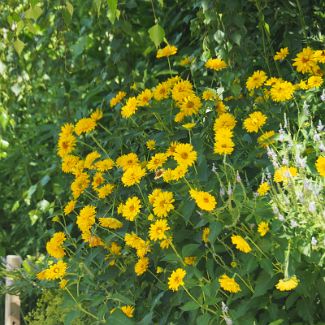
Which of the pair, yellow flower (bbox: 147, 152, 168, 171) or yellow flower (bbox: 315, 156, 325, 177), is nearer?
yellow flower (bbox: 315, 156, 325, 177)

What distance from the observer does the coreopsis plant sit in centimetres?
201

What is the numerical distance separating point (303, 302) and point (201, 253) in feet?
1.04

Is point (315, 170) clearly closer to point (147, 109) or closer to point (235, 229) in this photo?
point (235, 229)

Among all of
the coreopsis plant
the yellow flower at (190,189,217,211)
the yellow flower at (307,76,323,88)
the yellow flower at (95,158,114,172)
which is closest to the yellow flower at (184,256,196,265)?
the coreopsis plant

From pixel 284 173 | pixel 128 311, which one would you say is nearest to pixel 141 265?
pixel 128 311

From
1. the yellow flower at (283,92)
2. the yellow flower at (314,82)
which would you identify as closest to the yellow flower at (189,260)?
the yellow flower at (283,92)

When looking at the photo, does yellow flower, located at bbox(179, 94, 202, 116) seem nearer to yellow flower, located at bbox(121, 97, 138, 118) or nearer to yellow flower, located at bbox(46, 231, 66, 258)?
yellow flower, located at bbox(121, 97, 138, 118)

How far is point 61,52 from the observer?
438cm

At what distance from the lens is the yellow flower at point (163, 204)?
219cm

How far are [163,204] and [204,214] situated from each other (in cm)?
15

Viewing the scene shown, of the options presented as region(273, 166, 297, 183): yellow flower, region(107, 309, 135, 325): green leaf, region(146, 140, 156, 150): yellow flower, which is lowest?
region(107, 309, 135, 325): green leaf

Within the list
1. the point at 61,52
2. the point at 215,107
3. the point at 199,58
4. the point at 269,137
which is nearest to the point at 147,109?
A: the point at 215,107

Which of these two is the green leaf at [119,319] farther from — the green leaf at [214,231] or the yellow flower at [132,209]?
the green leaf at [214,231]

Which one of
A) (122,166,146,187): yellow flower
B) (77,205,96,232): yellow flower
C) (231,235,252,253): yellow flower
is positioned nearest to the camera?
→ (231,235,252,253): yellow flower
